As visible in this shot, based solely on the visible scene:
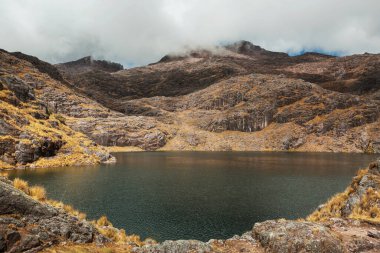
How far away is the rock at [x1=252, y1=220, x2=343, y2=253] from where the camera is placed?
16.8 metres

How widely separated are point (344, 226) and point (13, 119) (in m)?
112

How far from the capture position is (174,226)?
40281 mm

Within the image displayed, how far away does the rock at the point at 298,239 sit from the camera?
16781mm

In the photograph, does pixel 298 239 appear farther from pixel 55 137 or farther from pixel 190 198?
pixel 55 137

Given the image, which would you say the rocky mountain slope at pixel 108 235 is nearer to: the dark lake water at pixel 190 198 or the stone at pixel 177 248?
the stone at pixel 177 248

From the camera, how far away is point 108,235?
18.8 metres

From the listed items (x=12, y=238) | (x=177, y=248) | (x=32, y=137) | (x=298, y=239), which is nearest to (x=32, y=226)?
(x=12, y=238)

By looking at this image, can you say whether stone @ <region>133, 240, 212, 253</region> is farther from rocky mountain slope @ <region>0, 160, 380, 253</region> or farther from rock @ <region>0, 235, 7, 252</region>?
rock @ <region>0, 235, 7, 252</region>

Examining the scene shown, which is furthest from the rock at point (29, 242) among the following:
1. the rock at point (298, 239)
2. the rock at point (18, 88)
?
the rock at point (18, 88)

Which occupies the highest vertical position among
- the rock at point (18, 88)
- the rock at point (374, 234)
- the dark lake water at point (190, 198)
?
the rock at point (18, 88)

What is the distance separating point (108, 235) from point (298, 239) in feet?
40.1

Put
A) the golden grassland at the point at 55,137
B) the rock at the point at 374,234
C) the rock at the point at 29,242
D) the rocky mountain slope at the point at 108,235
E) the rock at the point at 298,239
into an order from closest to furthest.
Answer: the rock at the point at 29,242
the rocky mountain slope at the point at 108,235
the rock at the point at 298,239
the rock at the point at 374,234
the golden grassland at the point at 55,137

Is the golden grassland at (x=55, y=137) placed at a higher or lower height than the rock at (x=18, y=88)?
lower

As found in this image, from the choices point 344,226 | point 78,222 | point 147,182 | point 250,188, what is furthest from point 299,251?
point 147,182
